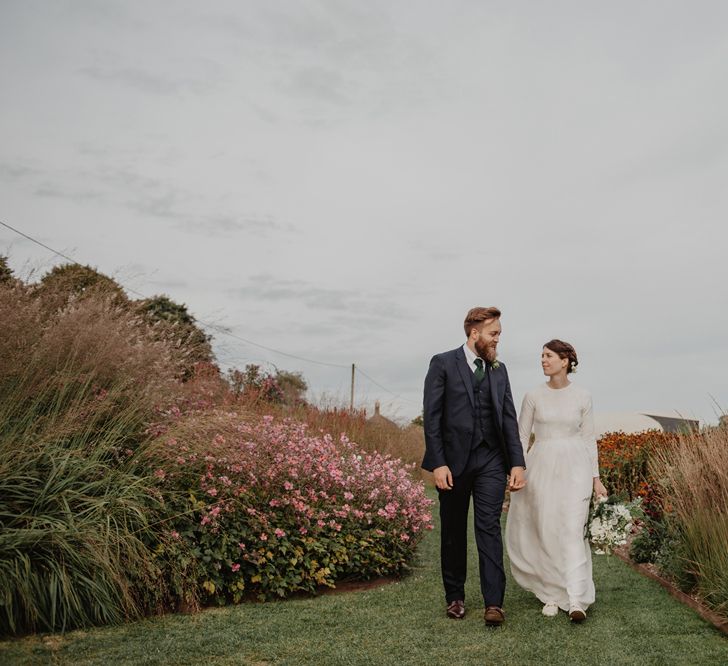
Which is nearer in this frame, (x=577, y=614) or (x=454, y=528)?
(x=577, y=614)

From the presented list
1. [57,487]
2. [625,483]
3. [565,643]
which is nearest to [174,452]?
[57,487]

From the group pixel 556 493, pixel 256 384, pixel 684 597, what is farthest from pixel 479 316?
pixel 256 384

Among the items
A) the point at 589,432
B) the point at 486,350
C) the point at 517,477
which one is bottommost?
the point at 517,477

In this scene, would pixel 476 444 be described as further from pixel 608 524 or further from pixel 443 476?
pixel 608 524

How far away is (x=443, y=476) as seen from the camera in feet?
18.2

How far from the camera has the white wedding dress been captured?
5.97 meters

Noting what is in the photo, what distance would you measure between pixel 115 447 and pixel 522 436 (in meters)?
3.29

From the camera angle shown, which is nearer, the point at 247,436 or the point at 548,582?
the point at 548,582

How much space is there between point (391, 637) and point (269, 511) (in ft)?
5.95

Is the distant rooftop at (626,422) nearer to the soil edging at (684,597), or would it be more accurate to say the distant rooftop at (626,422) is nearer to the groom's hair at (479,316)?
the soil edging at (684,597)

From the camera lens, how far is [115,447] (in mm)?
6668

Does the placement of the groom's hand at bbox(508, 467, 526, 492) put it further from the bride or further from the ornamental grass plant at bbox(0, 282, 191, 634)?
the ornamental grass plant at bbox(0, 282, 191, 634)

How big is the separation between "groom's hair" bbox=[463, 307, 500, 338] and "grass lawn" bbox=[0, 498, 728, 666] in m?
2.11

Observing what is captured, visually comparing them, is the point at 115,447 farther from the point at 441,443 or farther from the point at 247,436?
the point at 441,443
